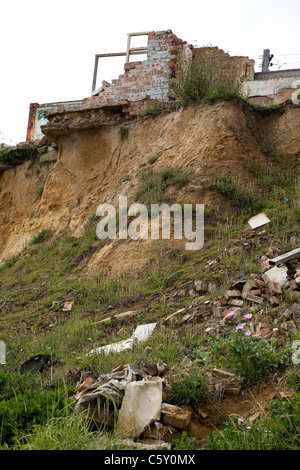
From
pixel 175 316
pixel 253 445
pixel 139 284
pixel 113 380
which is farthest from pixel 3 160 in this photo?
pixel 253 445

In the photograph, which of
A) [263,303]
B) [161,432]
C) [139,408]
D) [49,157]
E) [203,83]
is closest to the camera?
[161,432]

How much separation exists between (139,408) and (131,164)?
8.24m

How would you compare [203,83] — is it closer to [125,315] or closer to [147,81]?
[147,81]

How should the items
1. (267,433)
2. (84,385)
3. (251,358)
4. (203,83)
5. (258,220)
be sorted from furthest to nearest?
(203,83) < (258,220) < (84,385) < (251,358) < (267,433)

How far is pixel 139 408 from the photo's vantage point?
4125 millimetres

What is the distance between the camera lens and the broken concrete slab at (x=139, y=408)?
397 cm

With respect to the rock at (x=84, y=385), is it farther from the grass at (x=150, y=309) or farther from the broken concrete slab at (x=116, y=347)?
the broken concrete slab at (x=116, y=347)

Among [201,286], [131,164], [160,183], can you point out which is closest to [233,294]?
[201,286]

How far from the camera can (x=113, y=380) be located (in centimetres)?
445

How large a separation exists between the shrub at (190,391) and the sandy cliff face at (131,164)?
463cm

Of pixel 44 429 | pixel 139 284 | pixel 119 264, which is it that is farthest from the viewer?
pixel 119 264

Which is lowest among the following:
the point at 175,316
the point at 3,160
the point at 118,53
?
the point at 175,316
